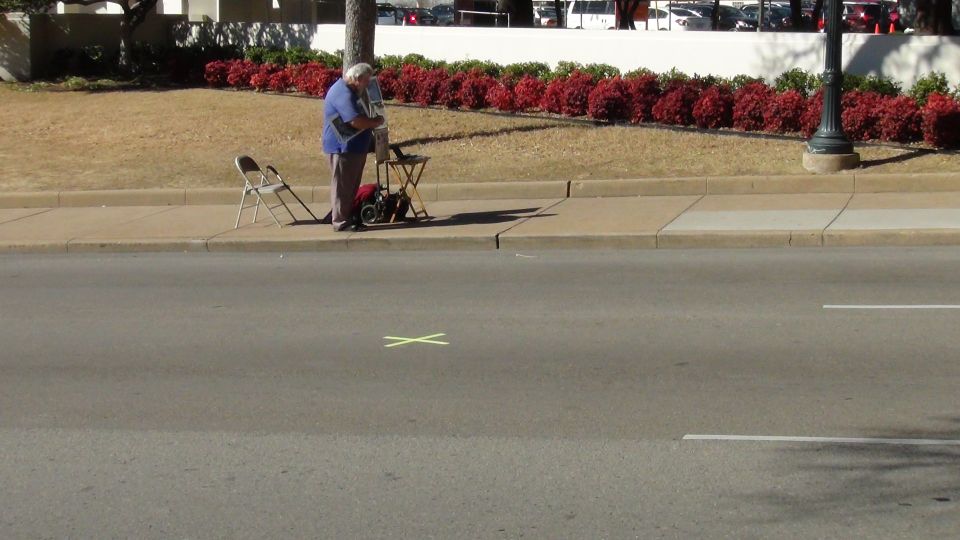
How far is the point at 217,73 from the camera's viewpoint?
82.0 ft

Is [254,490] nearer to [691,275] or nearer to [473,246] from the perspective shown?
[691,275]

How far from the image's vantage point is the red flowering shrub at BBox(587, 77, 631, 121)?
61.9 feet

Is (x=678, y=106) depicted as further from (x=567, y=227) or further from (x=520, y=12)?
(x=520, y=12)

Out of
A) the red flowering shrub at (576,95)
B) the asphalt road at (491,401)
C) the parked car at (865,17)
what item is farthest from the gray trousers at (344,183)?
the parked car at (865,17)

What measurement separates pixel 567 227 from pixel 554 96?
673 cm

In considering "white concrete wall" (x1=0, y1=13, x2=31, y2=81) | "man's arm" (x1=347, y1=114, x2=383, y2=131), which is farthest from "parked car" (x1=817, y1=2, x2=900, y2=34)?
"man's arm" (x1=347, y1=114, x2=383, y2=131)

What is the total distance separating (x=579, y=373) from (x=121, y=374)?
312 centimetres

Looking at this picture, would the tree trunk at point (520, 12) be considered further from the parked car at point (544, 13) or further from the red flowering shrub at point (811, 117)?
the parked car at point (544, 13)

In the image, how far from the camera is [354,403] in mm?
7527

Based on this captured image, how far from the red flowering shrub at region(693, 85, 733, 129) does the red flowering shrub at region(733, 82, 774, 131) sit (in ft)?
0.47

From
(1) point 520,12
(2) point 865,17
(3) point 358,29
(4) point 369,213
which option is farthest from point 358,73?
(2) point 865,17

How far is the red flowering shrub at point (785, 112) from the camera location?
690 inches

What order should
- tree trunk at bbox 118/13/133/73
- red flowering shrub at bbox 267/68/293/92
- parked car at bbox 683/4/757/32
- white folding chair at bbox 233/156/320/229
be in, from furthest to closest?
parked car at bbox 683/4/757/32, tree trunk at bbox 118/13/133/73, red flowering shrub at bbox 267/68/293/92, white folding chair at bbox 233/156/320/229

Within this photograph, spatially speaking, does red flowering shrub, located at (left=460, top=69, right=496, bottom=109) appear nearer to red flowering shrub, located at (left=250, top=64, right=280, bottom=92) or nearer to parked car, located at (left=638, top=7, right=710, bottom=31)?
red flowering shrub, located at (left=250, top=64, right=280, bottom=92)
